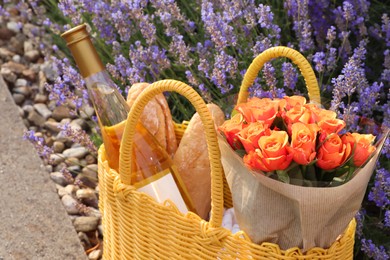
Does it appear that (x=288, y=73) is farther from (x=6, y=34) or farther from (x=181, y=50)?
(x=6, y=34)

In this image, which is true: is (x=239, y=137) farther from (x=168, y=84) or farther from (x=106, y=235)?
(x=106, y=235)

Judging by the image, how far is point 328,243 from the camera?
172cm

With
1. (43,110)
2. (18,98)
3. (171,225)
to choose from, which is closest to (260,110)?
(171,225)

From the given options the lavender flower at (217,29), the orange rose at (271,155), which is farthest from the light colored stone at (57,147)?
the orange rose at (271,155)

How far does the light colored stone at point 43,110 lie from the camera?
3748mm

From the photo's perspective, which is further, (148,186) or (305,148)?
(148,186)

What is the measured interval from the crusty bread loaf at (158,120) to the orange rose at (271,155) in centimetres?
65

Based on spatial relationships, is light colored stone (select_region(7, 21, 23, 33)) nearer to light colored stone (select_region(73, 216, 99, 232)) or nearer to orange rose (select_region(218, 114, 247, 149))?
light colored stone (select_region(73, 216, 99, 232))

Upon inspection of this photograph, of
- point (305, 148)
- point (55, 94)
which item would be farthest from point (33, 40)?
point (305, 148)

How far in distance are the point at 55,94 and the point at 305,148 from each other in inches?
58.1

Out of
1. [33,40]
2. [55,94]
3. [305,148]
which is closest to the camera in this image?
[305,148]

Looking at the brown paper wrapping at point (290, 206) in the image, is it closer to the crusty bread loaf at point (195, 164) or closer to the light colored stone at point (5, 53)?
the crusty bread loaf at point (195, 164)

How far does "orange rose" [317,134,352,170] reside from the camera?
1.61m

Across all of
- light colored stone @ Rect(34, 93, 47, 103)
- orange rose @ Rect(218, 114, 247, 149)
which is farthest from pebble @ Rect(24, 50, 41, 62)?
orange rose @ Rect(218, 114, 247, 149)
